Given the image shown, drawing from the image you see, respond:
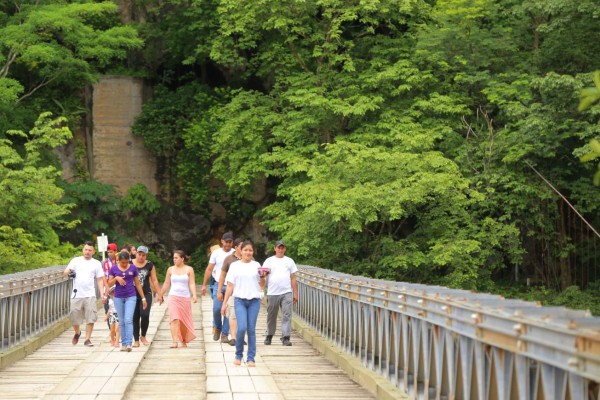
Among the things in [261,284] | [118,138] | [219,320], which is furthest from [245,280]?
[118,138]

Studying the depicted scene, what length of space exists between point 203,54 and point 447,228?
20.0 m

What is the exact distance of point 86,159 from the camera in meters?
53.5

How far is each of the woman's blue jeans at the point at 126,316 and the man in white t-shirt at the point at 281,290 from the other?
2730mm

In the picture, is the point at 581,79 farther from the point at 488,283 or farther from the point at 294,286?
the point at 294,286

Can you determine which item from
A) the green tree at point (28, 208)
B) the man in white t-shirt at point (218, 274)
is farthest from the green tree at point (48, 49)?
the man in white t-shirt at point (218, 274)

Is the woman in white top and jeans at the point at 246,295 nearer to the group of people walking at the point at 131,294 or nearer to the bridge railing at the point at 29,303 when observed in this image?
the group of people walking at the point at 131,294

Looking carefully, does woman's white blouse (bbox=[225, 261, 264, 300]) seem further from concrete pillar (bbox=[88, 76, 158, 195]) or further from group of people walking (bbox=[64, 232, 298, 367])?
concrete pillar (bbox=[88, 76, 158, 195])

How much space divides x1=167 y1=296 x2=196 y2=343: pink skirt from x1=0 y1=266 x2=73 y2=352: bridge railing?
102 inches

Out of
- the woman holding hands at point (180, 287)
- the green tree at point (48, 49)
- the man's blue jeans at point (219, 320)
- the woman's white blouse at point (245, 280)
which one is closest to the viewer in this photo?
the woman's white blouse at point (245, 280)

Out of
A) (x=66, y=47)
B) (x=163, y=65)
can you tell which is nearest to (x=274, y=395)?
(x=66, y=47)

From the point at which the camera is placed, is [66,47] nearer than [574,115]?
No

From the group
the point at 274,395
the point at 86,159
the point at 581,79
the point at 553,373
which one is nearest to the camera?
the point at 553,373

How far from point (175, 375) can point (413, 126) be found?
2370 cm

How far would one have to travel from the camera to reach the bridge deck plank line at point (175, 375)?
45.0 ft
